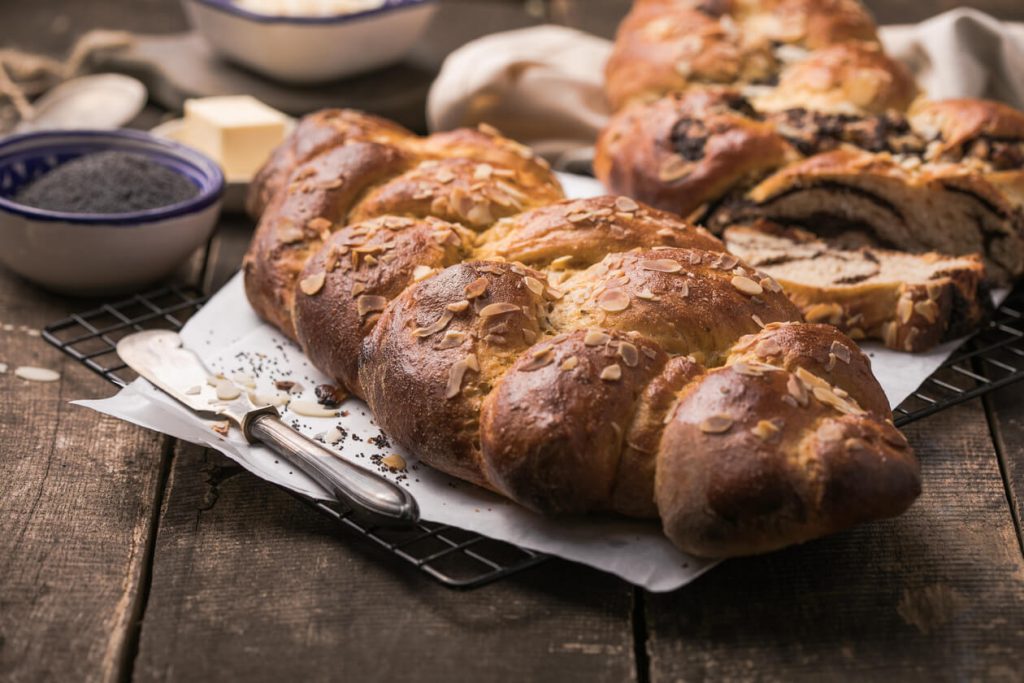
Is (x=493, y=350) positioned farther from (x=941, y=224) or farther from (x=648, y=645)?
(x=941, y=224)

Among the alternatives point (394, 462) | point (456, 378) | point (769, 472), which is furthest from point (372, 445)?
point (769, 472)

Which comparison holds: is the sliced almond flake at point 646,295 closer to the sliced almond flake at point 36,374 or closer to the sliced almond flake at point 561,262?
the sliced almond flake at point 561,262

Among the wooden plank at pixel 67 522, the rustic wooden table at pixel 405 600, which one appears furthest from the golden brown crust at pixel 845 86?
the wooden plank at pixel 67 522

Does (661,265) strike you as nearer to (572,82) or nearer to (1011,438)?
(1011,438)

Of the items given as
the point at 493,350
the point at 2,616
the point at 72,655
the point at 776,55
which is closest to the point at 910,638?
the point at 493,350

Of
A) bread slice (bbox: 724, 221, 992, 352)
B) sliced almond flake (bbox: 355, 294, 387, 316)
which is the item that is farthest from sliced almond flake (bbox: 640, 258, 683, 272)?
bread slice (bbox: 724, 221, 992, 352)

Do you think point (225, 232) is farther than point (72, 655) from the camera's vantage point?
Yes
